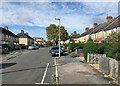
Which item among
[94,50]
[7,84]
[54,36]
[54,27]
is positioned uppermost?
[54,27]

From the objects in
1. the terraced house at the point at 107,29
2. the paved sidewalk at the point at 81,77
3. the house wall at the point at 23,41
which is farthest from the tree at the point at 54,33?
the paved sidewalk at the point at 81,77

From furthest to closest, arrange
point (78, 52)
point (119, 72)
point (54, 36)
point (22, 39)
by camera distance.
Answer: point (22, 39) < point (54, 36) < point (78, 52) < point (119, 72)

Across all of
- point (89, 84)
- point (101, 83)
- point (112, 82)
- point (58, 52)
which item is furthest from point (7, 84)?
point (58, 52)

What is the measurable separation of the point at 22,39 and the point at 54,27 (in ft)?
65.9

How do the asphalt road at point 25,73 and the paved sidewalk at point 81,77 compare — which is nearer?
the paved sidewalk at point 81,77

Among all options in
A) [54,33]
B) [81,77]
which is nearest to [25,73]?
[81,77]

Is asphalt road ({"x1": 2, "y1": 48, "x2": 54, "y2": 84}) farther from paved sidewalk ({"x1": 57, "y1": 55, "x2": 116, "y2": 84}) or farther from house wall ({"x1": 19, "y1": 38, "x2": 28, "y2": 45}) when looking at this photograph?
house wall ({"x1": 19, "y1": 38, "x2": 28, "y2": 45})

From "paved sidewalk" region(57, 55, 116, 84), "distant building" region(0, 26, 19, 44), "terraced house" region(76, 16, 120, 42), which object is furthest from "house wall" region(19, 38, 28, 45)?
"paved sidewalk" region(57, 55, 116, 84)

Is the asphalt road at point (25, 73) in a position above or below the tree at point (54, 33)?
below

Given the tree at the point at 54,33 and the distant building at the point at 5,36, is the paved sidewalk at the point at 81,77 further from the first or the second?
the tree at the point at 54,33

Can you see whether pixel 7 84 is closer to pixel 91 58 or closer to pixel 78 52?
pixel 91 58

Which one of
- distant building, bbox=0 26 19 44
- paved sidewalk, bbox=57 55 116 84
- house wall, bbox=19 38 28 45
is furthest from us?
house wall, bbox=19 38 28 45

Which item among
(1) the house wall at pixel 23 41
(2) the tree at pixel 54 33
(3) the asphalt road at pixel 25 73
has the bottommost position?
(3) the asphalt road at pixel 25 73

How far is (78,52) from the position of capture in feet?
52.5
